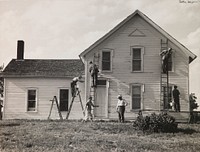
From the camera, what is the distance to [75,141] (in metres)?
11.2

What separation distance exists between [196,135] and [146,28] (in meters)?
7.37

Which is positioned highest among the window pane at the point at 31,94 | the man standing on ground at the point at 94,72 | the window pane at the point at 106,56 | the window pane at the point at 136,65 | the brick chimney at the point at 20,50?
the brick chimney at the point at 20,50

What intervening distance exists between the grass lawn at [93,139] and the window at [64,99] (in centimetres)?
640

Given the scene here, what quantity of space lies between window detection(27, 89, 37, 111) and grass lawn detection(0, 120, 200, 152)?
6610 mm

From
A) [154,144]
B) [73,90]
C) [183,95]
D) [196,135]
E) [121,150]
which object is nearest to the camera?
[121,150]

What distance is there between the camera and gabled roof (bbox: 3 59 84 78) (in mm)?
20688

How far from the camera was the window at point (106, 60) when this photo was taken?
18781mm

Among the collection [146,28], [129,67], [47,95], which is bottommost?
[47,95]

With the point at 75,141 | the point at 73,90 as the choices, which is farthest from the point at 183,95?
the point at 75,141

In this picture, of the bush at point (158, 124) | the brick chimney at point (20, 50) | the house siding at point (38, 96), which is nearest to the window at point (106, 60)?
the house siding at point (38, 96)

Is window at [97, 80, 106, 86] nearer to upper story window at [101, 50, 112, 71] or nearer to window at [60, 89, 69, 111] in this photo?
upper story window at [101, 50, 112, 71]

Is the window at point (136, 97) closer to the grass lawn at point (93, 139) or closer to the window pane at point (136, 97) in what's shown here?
the window pane at point (136, 97)

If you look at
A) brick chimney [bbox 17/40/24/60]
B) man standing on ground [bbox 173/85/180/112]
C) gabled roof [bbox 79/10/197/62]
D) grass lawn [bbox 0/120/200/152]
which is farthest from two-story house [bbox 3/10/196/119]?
brick chimney [bbox 17/40/24/60]

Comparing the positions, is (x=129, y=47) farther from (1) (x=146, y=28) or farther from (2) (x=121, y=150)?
(2) (x=121, y=150)
